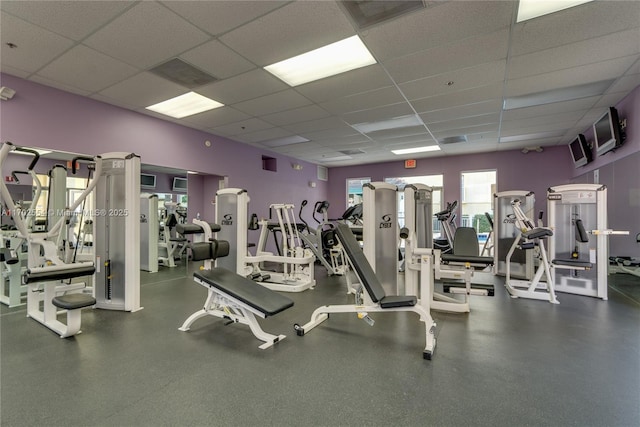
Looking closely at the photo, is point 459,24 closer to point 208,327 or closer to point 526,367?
point 526,367

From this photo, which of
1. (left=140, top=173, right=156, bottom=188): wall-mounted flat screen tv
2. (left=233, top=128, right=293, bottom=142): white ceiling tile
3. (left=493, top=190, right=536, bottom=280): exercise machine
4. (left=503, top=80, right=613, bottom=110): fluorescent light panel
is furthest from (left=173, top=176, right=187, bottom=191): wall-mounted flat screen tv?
(left=493, top=190, right=536, bottom=280): exercise machine

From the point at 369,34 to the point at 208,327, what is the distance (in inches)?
128

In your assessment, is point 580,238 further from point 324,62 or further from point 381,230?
point 324,62

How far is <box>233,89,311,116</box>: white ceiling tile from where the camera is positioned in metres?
4.20

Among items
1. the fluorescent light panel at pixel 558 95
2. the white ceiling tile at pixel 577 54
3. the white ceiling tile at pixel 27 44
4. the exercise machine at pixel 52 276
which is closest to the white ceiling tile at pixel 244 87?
the white ceiling tile at pixel 27 44

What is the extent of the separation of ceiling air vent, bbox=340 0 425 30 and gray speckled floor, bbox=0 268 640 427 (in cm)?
281

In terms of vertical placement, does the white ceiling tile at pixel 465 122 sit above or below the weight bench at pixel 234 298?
above

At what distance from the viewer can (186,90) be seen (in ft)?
13.2

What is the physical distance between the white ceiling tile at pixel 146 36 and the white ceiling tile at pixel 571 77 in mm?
3818

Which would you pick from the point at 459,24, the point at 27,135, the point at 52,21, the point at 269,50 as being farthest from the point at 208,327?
the point at 459,24

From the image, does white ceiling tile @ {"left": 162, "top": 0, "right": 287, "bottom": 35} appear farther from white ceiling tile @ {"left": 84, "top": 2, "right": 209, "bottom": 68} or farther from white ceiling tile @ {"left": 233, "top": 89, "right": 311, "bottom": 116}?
white ceiling tile @ {"left": 233, "top": 89, "right": 311, "bottom": 116}

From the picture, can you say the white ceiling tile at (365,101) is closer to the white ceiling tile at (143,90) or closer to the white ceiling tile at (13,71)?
the white ceiling tile at (143,90)

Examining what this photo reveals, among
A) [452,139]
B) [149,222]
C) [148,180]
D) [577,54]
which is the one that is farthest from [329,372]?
[452,139]

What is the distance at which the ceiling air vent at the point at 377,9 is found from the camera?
236cm
